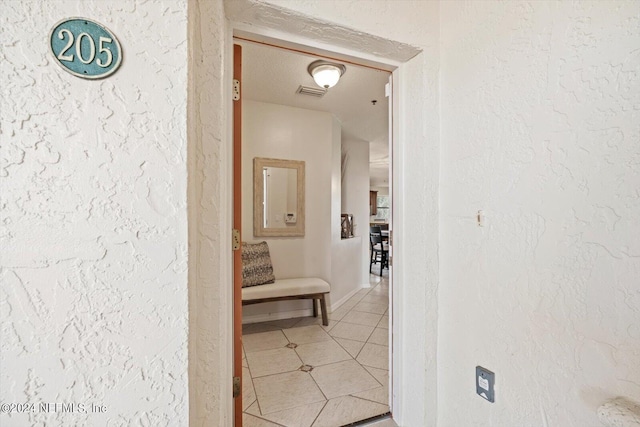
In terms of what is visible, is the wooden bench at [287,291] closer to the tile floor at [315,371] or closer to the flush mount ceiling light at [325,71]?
the tile floor at [315,371]

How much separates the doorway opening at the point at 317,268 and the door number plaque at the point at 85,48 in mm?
1063

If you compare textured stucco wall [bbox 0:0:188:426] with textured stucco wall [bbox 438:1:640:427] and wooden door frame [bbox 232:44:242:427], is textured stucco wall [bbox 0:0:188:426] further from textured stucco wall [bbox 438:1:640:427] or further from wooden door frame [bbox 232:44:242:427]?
textured stucco wall [bbox 438:1:640:427]

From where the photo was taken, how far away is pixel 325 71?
7.16ft

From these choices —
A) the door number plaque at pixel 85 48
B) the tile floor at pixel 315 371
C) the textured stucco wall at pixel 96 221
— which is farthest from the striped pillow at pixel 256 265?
the door number plaque at pixel 85 48

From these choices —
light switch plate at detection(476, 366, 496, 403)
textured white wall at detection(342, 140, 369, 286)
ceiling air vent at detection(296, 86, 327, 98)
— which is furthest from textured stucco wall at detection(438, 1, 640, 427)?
textured white wall at detection(342, 140, 369, 286)

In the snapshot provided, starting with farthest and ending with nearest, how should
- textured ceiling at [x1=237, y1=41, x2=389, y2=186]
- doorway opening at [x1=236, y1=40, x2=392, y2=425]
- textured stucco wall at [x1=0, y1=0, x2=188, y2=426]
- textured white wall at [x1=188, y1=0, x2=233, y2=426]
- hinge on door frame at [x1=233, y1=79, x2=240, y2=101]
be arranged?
textured ceiling at [x1=237, y1=41, x2=389, y2=186], doorway opening at [x1=236, y1=40, x2=392, y2=425], hinge on door frame at [x1=233, y1=79, x2=240, y2=101], textured white wall at [x1=188, y1=0, x2=233, y2=426], textured stucco wall at [x1=0, y1=0, x2=188, y2=426]

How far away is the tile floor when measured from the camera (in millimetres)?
1582

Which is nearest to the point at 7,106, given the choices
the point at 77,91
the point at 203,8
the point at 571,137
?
the point at 77,91

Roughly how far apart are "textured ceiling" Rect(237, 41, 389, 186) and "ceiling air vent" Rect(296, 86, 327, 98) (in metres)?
0.05

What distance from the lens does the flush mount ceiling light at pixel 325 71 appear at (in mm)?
2170

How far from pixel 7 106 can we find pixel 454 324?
5.60ft

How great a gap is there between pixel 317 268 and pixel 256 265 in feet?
2.57

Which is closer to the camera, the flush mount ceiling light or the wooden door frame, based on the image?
the wooden door frame

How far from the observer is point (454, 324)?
1284 millimetres
